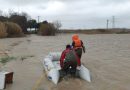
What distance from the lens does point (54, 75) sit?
14.9m

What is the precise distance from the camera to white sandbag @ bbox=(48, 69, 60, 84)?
14.6m

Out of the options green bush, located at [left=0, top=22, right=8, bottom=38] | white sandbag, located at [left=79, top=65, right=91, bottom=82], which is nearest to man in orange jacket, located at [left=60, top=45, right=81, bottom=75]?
white sandbag, located at [left=79, top=65, right=91, bottom=82]

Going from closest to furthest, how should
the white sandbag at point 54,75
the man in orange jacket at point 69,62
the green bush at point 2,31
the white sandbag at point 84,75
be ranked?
1. the white sandbag at point 54,75
2. the man in orange jacket at point 69,62
3. the white sandbag at point 84,75
4. the green bush at point 2,31

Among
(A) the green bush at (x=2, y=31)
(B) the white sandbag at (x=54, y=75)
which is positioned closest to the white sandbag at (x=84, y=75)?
(B) the white sandbag at (x=54, y=75)

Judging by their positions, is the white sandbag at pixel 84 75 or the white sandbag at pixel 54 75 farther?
the white sandbag at pixel 84 75

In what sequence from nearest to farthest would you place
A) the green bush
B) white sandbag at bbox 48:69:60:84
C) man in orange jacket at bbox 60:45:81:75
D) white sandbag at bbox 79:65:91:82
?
1. white sandbag at bbox 48:69:60:84
2. man in orange jacket at bbox 60:45:81:75
3. white sandbag at bbox 79:65:91:82
4. the green bush

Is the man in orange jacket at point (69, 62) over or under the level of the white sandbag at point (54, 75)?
over

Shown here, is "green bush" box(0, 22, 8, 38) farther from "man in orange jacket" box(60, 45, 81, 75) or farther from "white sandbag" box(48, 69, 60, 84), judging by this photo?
"man in orange jacket" box(60, 45, 81, 75)

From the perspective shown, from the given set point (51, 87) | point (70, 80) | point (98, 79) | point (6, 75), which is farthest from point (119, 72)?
point (6, 75)

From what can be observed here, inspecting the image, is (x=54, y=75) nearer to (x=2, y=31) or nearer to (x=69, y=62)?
(x=69, y=62)

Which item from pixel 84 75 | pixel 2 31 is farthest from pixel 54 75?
pixel 2 31

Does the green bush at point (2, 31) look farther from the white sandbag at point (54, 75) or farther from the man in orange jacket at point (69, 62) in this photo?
the man in orange jacket at point (69, 62)

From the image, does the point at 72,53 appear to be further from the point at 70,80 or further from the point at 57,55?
the point at 57,55

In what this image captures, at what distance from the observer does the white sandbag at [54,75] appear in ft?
48.0
